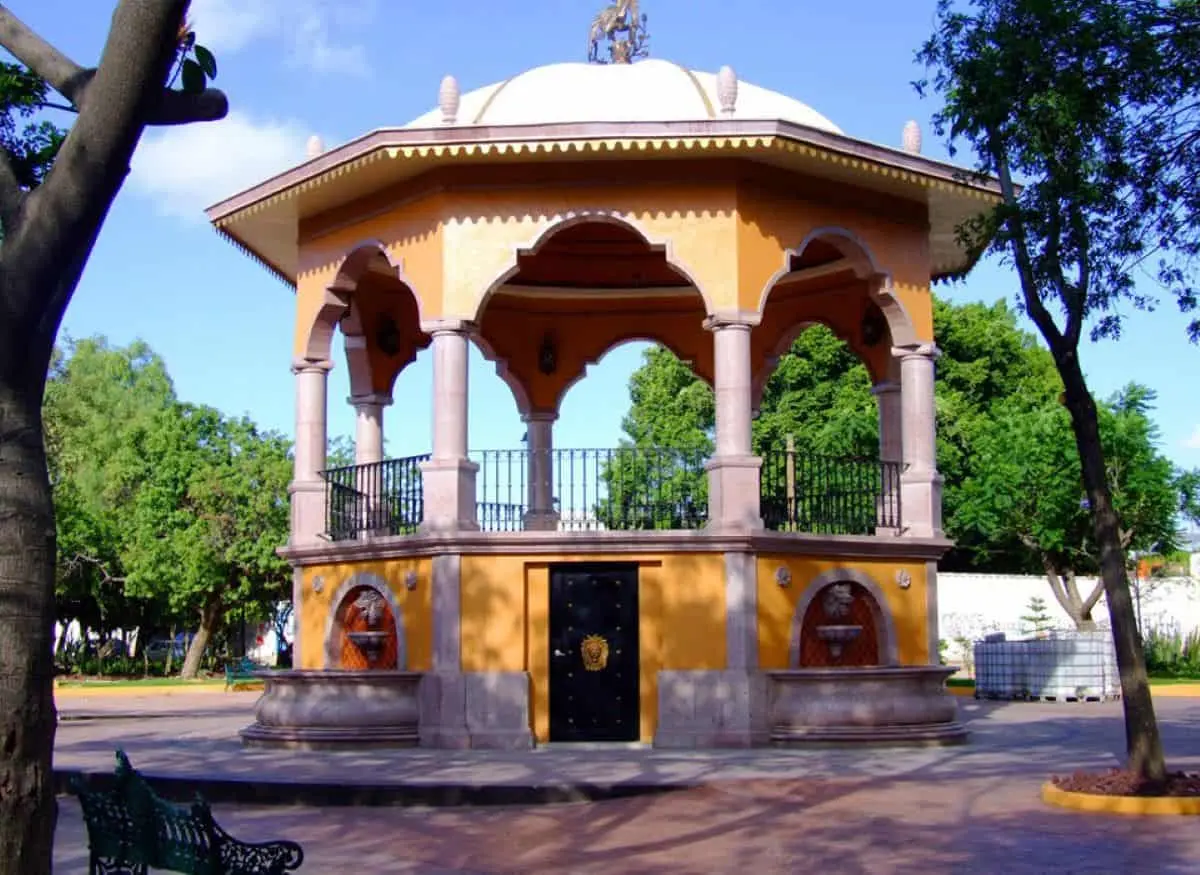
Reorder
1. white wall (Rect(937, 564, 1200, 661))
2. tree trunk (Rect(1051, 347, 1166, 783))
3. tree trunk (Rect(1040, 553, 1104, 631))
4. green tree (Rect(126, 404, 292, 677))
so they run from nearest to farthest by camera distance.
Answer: tree trunk (Rect(1051, 347, 1166, 783)) < tree trunk (Rect(1040, 553, 1104, 631)) < green tree (Rect(126, 404, 292, 677)) < white wall (Rect(937, 564, 1200, 661))

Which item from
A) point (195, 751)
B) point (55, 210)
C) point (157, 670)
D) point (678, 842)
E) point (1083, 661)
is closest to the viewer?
point (55, 210)

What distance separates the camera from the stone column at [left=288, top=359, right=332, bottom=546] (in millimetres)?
18922

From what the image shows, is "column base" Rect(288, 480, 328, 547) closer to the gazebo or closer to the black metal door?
the gazebo

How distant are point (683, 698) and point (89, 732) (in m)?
9.38

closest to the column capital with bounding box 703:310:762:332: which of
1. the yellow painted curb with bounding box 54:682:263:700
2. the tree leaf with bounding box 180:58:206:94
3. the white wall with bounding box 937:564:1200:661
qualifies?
the tree leaf with bounding box 180:58:206:94

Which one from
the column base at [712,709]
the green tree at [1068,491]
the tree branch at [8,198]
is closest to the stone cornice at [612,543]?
the column base at [712,709]

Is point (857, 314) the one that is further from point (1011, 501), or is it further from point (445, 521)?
point (1011, 501)

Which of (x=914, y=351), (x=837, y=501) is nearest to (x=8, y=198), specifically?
(x=837, y=501)

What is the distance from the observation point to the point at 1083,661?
87.5 feet

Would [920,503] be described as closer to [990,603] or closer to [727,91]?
[727,91]

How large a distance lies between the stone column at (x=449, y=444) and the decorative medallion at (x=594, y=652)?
180 centimetres

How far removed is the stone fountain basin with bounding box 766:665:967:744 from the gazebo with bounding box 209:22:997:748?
0.02m

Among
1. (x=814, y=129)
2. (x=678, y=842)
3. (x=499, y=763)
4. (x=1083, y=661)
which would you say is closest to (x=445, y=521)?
(x=499, y=763)

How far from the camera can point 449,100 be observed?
56.6ft
